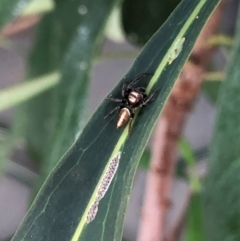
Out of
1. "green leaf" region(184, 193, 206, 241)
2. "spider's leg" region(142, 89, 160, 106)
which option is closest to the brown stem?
"green leaf" region(184, 193, 206, 241)

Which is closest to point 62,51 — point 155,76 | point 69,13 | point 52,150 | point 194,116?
point 69,13

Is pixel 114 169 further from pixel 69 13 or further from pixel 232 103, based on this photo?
pixel 69 13

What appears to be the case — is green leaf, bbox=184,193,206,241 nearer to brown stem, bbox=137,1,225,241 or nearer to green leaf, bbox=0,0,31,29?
brown stem, bbox=137,1,225,241

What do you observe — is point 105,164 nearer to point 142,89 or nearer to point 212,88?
point 142,89

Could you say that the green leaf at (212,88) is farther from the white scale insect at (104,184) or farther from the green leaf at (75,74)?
the white scale insect at (104,184)

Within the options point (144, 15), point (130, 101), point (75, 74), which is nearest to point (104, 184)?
point (130, 101)
